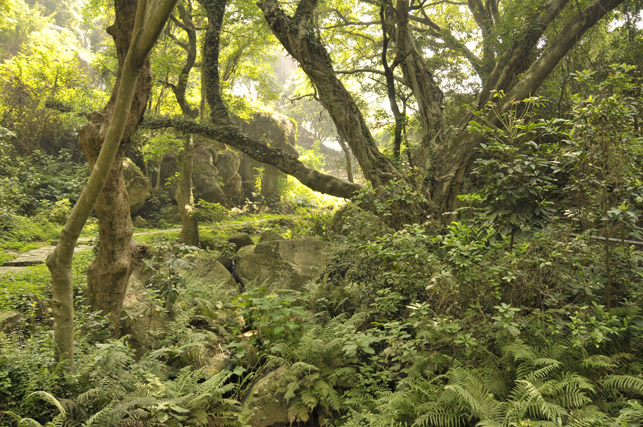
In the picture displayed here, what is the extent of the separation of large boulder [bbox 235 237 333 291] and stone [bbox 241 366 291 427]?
3.09 metres

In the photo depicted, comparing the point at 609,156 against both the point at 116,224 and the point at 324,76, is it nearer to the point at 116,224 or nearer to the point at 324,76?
the point at 116,224

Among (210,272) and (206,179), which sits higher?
(206,179)

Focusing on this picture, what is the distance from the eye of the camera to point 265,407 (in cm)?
394

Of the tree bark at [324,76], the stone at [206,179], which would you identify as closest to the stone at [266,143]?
the stone at [206,179]

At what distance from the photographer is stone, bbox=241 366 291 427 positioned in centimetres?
382

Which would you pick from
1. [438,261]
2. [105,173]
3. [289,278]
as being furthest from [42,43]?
[438,261]

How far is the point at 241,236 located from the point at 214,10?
19.1 ft

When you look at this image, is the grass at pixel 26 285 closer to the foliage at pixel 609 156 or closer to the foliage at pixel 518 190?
the foliage at pixel 518 190

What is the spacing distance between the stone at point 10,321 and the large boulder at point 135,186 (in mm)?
9938

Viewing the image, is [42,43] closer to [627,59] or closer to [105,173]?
[105,173]

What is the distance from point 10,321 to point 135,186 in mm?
10498

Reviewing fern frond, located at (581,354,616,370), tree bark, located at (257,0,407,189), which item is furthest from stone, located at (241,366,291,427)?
tree bark, located at (257,0,407,189)

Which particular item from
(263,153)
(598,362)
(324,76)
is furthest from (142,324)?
(324,76)

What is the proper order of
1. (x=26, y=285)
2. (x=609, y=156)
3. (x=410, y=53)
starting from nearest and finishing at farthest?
(x=609, y=156), (x=26, y=285), (x=410, y=53)
